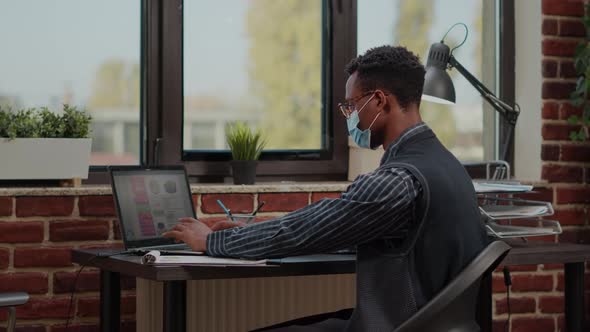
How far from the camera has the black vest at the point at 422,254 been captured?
76.2 inches

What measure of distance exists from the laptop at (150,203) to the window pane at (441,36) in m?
1.01

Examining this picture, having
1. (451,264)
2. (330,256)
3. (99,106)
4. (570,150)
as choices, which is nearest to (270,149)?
(99,106)

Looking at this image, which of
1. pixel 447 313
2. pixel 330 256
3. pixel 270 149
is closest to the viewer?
pixel 447 313

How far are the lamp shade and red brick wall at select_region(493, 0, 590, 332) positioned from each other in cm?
65

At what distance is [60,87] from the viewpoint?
118 inches

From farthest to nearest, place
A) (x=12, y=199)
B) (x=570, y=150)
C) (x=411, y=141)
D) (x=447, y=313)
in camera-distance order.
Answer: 1. (x=570, y=150)
2. (x=12, y=199)
3. (x=411, y=141)
4. (x=447, y=313)

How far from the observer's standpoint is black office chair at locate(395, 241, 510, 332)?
6.15 feet

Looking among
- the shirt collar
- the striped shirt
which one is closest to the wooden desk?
the striped shirt

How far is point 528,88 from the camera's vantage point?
357 cm

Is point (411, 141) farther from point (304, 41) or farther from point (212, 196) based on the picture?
point (304, 41)

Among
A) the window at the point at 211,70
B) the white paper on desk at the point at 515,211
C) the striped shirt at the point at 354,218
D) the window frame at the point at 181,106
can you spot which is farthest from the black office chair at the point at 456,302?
the window at the point at 211,70

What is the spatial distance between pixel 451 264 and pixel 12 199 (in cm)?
143

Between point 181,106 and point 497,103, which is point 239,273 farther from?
point 497,103

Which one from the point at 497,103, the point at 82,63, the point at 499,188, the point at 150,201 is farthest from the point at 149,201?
the point at 497,103
